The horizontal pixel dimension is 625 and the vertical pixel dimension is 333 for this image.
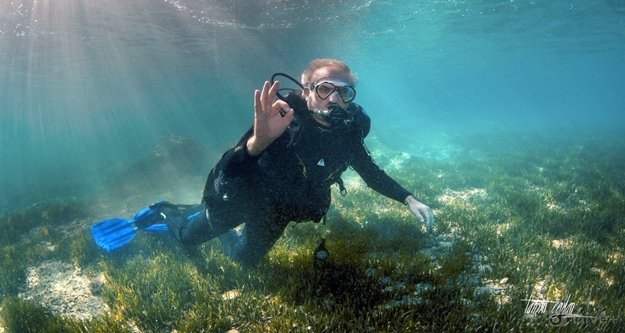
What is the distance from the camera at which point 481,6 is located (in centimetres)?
2434

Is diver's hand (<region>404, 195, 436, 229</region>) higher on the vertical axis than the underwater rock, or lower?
higher

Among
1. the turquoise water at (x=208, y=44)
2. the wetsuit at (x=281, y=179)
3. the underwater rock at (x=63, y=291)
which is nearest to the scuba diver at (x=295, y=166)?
the wetsuit at (x=281, y=179)

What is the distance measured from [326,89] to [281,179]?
1.51m

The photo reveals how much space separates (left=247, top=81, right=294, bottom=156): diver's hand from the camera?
3674 mm

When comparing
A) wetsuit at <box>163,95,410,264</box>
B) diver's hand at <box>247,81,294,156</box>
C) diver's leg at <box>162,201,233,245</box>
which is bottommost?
diver's leg at <box>162,201,233,245</box>

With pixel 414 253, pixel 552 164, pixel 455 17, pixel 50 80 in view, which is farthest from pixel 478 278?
pixel 50 80

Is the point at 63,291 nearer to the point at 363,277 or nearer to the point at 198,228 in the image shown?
the point at 198,228

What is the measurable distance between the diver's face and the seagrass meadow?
6.78 feet

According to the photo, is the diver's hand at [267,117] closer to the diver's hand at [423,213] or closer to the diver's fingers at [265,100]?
the diver's fingers at [265,100]

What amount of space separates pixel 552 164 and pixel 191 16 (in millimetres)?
21481

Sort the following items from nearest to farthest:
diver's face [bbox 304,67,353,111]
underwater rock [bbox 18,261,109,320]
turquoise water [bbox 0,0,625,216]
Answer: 1. diver's face [bbox 304,67,353,111]
2. underwater rock [bbox 18,261,109,320]
3. turquoise water [bbox 0,0,625,216]

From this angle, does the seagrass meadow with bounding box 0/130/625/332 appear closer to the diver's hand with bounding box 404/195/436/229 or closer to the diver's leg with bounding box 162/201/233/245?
the diver's leg with bounding box 162/201/233/245

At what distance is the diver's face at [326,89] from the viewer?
4.94m

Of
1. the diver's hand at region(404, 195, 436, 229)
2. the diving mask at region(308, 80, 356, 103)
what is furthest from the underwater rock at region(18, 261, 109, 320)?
the diver's hand at region(404, 195, 436, 229)
